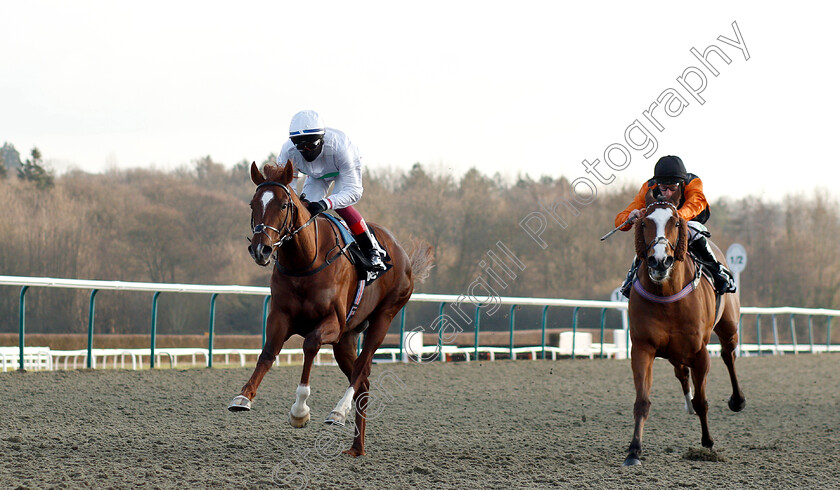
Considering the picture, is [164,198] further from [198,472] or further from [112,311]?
[198,472]

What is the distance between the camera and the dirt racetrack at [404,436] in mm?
4895

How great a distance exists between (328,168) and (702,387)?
2998 mm

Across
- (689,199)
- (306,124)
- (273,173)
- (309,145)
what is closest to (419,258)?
(309,145)

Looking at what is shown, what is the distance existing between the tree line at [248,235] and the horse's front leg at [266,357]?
16268 mm

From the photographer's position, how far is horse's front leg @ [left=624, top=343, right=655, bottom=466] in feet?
18.2

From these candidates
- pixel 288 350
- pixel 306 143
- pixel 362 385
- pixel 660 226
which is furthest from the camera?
pixel 288 350

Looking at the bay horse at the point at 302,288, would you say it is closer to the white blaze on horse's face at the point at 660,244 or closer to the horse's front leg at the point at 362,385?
the horse's front leg at the point at 362,385

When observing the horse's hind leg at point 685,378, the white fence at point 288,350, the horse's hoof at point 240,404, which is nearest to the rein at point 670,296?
the horse's hind leg at point 685,378

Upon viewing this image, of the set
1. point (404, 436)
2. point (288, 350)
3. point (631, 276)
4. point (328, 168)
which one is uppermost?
point (328, 168)

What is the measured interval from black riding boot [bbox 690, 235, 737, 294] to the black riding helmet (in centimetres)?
53

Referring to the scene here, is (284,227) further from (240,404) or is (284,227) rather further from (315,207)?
(240,404)

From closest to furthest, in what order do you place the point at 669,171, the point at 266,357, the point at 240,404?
1. the point at 240,404
2. the point at 266,357
3. the point at 669,171

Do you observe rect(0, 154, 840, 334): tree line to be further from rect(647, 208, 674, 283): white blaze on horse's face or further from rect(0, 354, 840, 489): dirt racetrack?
rect(647, 208, 674, 283): white blaze on horse's face

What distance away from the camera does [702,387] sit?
614cm
